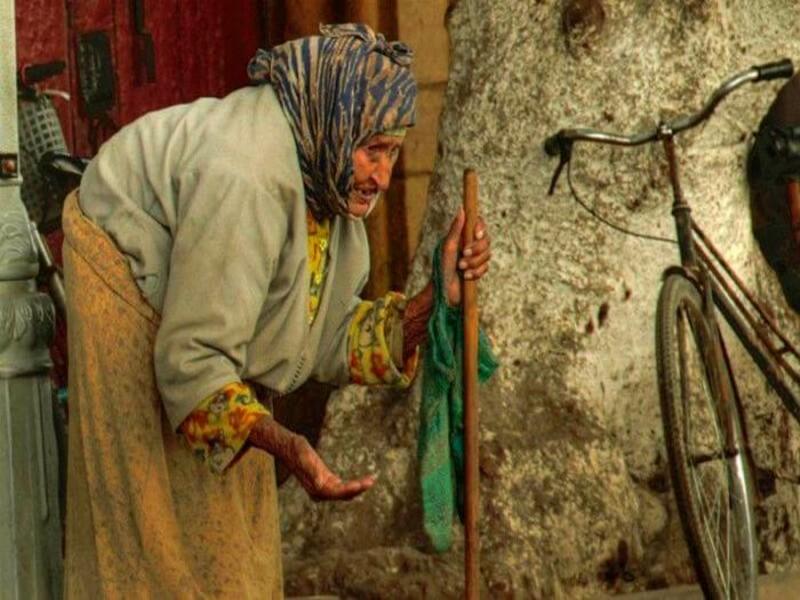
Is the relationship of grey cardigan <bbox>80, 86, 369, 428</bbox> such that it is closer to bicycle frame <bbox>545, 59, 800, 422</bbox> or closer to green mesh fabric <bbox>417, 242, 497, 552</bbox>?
green mesh fabric <bbox>417, 242, 497, 552</bbox>

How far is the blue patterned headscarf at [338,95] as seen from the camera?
499 centimetres

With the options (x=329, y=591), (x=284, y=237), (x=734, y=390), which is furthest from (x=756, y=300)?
(x=284, y=237)

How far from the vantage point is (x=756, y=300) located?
7.71 meters

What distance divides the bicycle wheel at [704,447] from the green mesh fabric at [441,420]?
1611mm

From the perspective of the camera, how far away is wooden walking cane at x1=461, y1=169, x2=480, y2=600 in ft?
17.4

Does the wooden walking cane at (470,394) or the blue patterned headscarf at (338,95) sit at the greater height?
the blue patterned headscarf at (338,95)

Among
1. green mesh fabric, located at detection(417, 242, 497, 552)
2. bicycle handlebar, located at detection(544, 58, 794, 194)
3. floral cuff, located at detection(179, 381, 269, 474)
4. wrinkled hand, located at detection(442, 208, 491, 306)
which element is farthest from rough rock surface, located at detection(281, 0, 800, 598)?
floral cuff, located at detection(179, 381, 269, 474)

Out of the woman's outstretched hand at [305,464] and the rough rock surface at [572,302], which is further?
the rough rock surface at [572,302]

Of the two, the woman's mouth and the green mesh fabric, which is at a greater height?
the woman's mouth

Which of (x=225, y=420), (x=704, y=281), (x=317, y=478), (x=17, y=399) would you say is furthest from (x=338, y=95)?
(x=704, y=281)

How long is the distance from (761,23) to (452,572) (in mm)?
2185

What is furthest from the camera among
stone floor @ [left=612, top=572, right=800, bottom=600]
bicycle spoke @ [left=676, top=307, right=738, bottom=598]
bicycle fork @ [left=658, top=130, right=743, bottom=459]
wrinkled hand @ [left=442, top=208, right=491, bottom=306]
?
stone floor @ [left=612, top=572, right=800, bottom=600]

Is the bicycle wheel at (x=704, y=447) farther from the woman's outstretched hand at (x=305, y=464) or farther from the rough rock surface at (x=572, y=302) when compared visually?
the woman's outstretched hand at (x=305, y=464)

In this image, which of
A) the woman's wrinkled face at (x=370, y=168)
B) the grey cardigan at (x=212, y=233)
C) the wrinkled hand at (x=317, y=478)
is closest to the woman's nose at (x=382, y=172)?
the woman's wrinkled face at (x=370, y=168)
